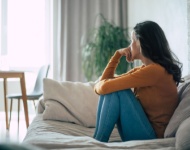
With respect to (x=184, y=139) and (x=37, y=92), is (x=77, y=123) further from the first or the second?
(x=37, y=92)

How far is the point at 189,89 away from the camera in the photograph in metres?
1.59

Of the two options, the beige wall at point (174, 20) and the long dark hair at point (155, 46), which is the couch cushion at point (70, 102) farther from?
the beige wall at point (174, 20)

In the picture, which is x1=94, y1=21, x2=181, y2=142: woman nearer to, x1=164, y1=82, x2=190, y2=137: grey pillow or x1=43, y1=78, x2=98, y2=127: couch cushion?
x1=164, y1=82, x2=190, y2=137: grey pillow

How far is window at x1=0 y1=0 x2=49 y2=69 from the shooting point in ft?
17.1

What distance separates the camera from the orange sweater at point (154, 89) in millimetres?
1614

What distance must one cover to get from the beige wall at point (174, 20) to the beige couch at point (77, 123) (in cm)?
64

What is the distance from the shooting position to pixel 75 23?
4961 millimetres

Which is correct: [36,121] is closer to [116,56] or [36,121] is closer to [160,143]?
[116,56]

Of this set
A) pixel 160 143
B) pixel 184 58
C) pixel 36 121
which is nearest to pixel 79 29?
pixel 184 58

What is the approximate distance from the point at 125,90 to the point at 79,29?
345 cm

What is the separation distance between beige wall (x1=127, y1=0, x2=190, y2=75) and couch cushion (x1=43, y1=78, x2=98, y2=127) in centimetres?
75

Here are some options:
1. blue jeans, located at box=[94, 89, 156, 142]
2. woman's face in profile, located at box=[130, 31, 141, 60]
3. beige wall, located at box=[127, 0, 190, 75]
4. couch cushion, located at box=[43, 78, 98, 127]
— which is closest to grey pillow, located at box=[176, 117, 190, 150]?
blue jeans, located at box=[94, 89, 156, 142]

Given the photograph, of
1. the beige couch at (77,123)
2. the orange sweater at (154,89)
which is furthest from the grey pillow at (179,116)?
the orange sweater at (154,89)

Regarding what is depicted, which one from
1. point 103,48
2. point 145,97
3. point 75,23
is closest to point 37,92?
point 103,48
